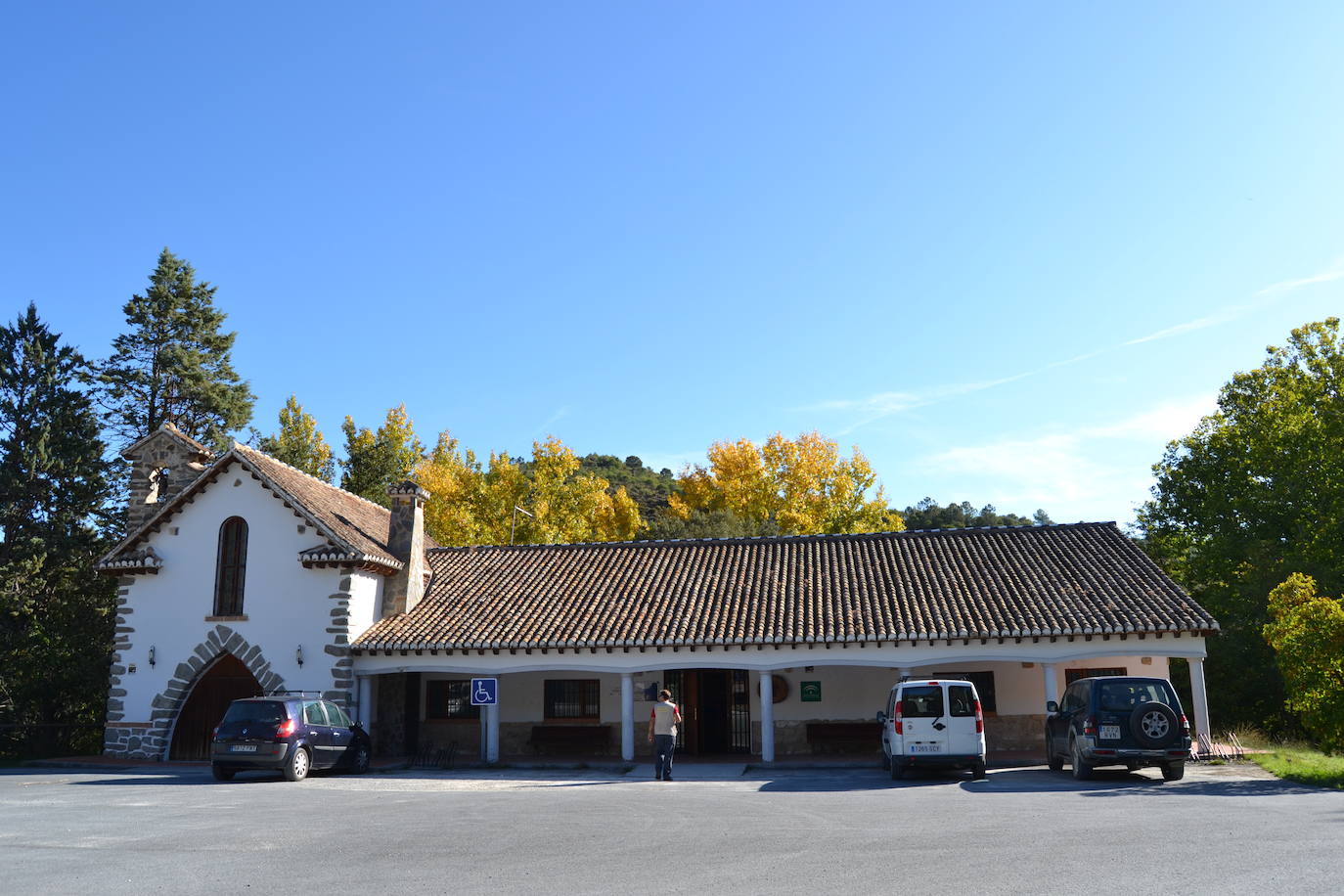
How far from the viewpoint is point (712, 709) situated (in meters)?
24.7

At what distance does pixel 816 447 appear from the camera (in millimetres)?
53469

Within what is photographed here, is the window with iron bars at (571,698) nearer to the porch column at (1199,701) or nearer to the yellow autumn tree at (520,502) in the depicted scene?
the porch column at (1199,701)

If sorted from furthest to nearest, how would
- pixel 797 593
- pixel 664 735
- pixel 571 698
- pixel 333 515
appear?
pixel 333 515
pixel 571 698
pixel 797 593
pixel 664 735

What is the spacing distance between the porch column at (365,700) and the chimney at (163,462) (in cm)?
804

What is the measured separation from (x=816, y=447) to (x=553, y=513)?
14.7 metres

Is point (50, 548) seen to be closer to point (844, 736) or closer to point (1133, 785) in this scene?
point (844, 736)

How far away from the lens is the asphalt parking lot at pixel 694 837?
27.8ft

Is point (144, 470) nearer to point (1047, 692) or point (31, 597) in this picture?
point (31, 597)

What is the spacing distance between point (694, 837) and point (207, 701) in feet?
57.0

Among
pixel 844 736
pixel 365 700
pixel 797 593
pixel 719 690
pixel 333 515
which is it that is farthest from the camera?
pixel 719 690

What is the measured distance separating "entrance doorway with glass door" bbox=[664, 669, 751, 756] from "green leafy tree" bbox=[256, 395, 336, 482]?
90.5 ft

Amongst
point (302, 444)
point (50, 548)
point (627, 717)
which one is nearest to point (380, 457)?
point (302, 444)

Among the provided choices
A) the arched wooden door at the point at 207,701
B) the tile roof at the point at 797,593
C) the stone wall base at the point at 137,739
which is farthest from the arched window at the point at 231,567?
the tile roof at the point at 797,593

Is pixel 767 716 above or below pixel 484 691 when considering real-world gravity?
below
